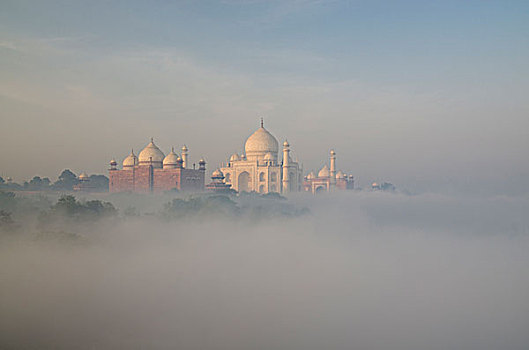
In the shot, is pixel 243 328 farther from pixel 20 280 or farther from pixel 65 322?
pixel 20 280

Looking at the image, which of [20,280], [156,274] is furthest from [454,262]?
[20,280]

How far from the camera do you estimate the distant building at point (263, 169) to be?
128ft

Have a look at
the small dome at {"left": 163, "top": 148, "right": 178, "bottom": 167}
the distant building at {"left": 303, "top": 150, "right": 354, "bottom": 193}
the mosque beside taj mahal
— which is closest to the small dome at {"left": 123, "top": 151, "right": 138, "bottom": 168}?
the mosque beside taj mahal

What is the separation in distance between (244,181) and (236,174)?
42.4 inches

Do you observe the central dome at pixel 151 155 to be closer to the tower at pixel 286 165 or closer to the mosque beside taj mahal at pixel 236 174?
the mosque beside taj mahal at pixel 236 174

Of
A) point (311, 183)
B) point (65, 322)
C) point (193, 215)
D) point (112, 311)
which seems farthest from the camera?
point (311, 183)

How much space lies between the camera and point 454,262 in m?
35.7

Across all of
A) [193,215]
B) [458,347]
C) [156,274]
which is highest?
[193,215]

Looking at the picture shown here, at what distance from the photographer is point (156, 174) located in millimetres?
33312

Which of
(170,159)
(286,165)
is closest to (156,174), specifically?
(170,159)

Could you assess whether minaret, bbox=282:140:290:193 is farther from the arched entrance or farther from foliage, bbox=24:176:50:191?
foliage, bbox=24:176:50:191

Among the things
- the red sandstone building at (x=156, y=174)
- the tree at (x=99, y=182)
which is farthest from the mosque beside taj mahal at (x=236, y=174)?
the tree at (x=99, y=182)

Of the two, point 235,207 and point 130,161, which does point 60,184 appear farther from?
point 235,207

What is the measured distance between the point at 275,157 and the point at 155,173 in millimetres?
11152
